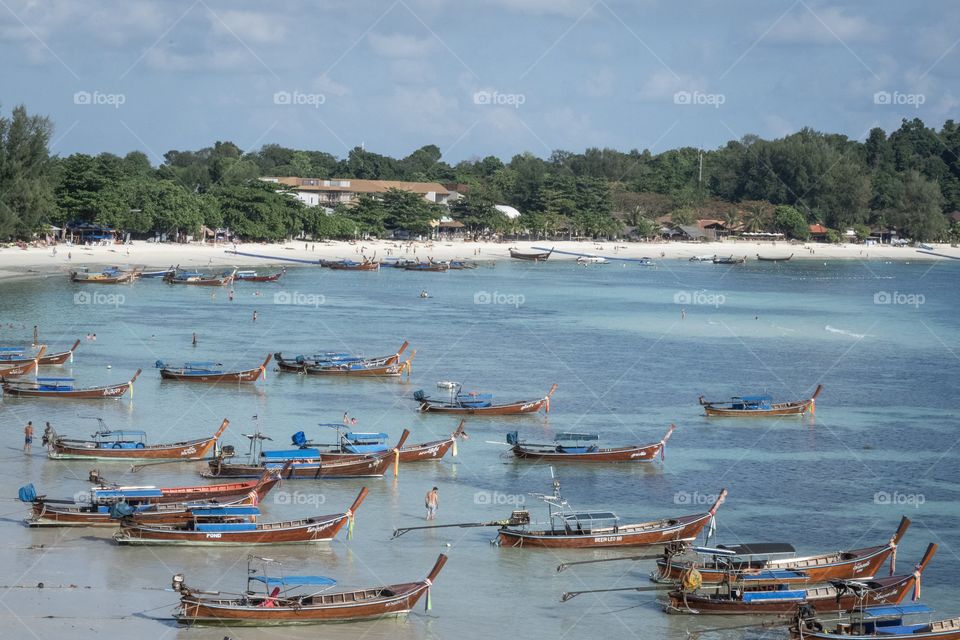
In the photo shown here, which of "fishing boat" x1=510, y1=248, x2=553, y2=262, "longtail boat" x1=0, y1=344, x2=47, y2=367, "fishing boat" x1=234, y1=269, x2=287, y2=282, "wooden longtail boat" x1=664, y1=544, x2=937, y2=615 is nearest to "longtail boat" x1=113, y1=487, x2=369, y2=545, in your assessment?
"wooden longtail boat" x1=664, y1=544, x2=937, y2=615

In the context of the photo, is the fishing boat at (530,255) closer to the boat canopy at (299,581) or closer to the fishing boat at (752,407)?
the fishing boat at (752,407)

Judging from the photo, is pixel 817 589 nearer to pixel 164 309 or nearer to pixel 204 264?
pixel 164 309

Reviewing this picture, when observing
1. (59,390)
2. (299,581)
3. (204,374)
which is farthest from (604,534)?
(204,374)

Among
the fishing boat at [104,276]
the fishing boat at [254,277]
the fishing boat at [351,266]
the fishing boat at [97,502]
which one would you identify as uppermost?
the fishing boat at [351,266]

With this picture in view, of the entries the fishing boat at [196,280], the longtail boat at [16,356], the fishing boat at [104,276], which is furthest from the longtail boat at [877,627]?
the fishing boat at [196,280]

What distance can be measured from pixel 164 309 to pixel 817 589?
191 ft

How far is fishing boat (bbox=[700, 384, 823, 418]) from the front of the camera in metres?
45.7

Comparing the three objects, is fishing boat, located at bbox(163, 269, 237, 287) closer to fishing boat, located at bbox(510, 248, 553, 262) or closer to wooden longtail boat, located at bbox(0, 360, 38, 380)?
wooden longtail boat, located at bbox(0, 360, 38, 380)

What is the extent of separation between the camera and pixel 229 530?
27.7 m

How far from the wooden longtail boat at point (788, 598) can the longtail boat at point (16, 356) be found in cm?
3323

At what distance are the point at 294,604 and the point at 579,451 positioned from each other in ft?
52.7

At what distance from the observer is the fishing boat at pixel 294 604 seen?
22.8 meters

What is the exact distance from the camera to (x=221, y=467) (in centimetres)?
3372

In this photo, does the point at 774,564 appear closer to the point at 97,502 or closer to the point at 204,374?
the point at 97,502
